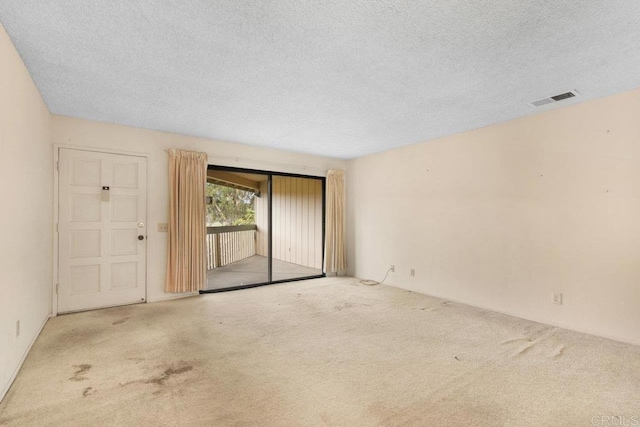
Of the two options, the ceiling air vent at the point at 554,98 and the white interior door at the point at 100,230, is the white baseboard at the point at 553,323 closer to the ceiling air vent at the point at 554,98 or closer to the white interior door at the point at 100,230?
the ceiling air vent at the point at 554,98

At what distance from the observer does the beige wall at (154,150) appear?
375 cm

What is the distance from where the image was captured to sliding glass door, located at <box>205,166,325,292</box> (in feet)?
21.5

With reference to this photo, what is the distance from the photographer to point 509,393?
2.03 metres

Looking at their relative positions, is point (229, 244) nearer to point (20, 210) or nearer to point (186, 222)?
point (186, 222)

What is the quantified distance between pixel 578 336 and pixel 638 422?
1.48 meters

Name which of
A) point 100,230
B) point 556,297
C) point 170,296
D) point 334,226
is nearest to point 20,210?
point 100,230

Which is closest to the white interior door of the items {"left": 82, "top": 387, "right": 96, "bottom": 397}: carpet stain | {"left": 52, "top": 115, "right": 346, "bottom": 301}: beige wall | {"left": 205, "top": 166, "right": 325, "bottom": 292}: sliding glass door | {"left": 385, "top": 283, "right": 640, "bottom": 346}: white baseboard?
{"left": 52, "top": 115, "right": 346, "bottom": 301}: beige wall

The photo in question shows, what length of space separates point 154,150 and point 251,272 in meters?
3.36

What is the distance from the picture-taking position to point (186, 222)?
4.33m

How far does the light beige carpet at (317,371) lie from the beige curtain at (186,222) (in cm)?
70

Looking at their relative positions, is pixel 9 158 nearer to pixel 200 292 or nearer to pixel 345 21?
pixel 345 21

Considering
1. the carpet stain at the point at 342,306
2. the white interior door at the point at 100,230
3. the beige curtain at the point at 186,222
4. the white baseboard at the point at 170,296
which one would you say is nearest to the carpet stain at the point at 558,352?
the carpet stain at the point at 342,306

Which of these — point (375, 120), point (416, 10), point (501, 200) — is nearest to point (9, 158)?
point (416, 10)

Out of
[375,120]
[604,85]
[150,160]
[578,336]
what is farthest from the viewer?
[150,160]
